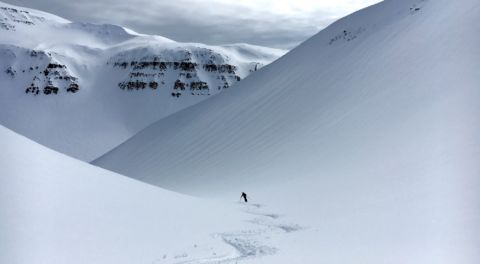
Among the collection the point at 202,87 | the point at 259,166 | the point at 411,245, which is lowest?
the point at 411,245

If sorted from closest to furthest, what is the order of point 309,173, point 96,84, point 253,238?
point 253,238 → point 309,173 → point 96,84

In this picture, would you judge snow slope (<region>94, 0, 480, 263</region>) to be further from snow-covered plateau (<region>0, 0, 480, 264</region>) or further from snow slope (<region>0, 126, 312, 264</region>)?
snow slope (<region>0, 126, 312, 264</region>)

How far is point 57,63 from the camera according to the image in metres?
167

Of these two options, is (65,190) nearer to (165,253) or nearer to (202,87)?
(165,253)

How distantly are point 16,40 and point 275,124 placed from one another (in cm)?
17851

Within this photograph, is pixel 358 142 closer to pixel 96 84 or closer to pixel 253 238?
pixel 253 238

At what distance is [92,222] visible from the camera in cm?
1162

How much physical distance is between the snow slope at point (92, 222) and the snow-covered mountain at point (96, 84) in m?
118

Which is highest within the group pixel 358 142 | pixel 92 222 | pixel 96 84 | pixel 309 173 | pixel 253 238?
pixel 96 84

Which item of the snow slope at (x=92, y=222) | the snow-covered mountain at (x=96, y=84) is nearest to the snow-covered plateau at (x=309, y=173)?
the snow slope at (x=92, y=222)

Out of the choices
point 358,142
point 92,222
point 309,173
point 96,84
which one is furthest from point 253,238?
point 96,84

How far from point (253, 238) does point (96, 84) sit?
166724 mm

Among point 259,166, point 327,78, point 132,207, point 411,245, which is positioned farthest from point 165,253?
point 327,78

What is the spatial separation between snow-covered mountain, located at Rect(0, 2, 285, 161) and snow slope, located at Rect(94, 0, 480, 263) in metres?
95.7
